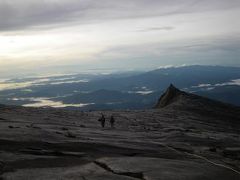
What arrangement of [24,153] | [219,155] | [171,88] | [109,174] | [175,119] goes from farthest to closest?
[171,88], [175,119], [219,155], [24,153], [109,174]

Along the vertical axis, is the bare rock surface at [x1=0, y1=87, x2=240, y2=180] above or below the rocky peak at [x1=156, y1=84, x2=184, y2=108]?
below

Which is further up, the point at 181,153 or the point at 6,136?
the point at 6,136

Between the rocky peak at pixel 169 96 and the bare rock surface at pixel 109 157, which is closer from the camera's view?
the bare rock surface at pixel 109 157

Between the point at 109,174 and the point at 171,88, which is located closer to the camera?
the point at 109,174

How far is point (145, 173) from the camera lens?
20.8 metres

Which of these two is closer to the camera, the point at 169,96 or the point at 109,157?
the point at 109,157

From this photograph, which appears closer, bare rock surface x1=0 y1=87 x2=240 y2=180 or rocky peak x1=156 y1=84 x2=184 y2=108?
bare rock surface x1=0 y1=87 x2=240 y2=180

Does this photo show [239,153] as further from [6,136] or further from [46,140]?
[6,136]

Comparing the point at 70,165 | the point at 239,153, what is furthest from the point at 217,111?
the point at 70,165

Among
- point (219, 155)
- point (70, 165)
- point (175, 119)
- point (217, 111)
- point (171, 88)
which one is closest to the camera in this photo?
point (70, 165)

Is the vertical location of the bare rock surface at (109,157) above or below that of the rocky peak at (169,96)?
below

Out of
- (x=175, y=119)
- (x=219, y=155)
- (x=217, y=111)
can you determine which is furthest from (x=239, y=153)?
(x=217, y=111)

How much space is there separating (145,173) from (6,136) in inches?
427

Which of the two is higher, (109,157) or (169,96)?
(169,96)
